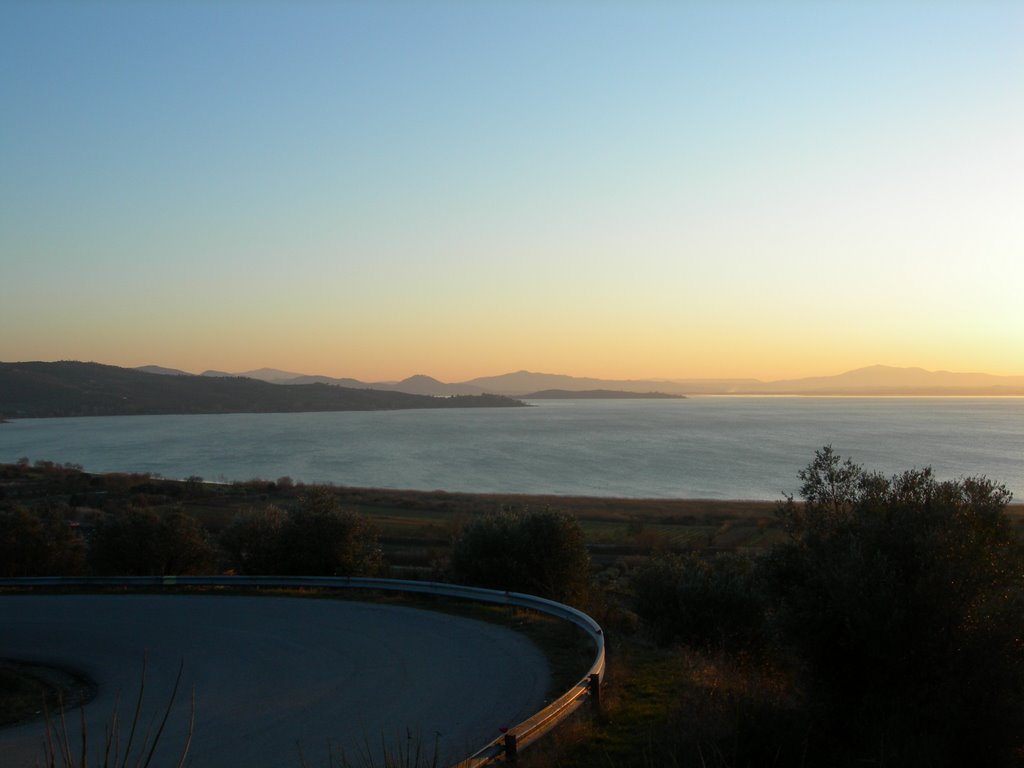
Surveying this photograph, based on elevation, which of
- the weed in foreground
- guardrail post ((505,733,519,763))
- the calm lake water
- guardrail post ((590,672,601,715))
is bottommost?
the calm lake water

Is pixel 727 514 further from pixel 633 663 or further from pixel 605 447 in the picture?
pixel 605 447

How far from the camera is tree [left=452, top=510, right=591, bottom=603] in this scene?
19.8 meters

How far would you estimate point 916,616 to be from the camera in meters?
8.82

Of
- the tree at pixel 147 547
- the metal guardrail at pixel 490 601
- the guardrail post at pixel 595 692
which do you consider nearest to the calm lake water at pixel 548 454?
the tree at pixel 147 547

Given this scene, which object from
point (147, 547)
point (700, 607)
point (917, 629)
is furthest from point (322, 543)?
point (917, 629)

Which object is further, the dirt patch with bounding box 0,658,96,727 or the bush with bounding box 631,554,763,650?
the bush with bounding box 631,554,763,650

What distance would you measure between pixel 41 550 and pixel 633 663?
773 inches

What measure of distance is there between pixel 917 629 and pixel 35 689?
10.7 metres

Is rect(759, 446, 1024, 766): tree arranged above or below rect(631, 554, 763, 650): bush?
above

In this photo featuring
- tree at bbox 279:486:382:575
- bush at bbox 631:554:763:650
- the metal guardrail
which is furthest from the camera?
tree at bbox 279:486:382:575

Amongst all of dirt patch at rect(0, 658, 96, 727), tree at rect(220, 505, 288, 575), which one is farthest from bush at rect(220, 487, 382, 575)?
dirt patch at rect(0, 658, 96, 727)

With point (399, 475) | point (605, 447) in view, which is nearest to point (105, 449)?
point (399, 475)

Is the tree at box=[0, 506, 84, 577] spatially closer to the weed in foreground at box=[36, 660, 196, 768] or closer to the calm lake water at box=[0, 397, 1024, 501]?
the weed in foreground at box=[36, 660, 196, 768]

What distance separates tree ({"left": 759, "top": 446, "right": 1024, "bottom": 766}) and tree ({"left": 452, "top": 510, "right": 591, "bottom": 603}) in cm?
1008
